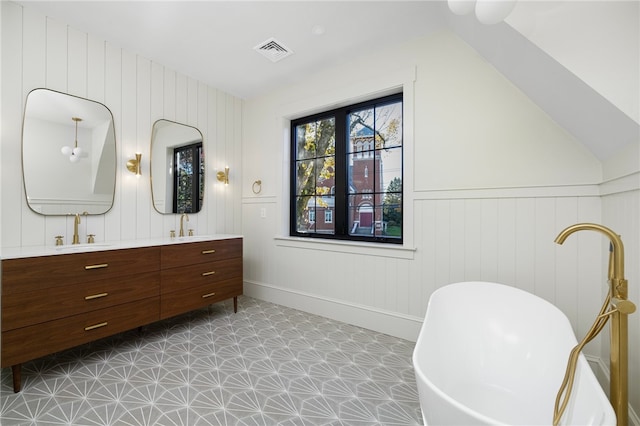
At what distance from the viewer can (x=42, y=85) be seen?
2.17m

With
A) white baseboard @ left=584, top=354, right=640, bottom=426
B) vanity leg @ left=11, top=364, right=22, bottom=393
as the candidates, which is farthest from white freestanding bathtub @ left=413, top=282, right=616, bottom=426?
vanity leg @ left=11, top=364, right=22, bottom=393

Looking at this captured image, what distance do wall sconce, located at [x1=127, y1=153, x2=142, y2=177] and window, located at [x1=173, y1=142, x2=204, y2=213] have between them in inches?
14.5

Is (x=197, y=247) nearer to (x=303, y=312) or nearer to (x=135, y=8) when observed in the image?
(x=303, y=312)

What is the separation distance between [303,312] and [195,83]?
2.83 metres

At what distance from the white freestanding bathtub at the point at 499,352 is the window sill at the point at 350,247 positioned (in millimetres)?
715

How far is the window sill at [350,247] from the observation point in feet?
8.06

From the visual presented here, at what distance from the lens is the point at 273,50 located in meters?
2.58

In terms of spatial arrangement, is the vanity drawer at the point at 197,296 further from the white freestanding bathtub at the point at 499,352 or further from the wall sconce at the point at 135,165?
the white freestanding bathtub at the point at 499,352

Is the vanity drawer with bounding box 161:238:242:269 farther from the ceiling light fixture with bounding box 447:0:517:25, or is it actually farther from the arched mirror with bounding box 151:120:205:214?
the ceiling light fixture with bounding box 447:0:517:25

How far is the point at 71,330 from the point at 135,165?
1.48m

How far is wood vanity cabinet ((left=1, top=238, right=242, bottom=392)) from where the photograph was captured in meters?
1.65

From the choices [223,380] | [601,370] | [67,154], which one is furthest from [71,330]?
[601,370]

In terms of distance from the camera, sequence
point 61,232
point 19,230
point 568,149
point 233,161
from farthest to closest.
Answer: point 233,161 < point 61,232 < point 19,230 < point 568,149

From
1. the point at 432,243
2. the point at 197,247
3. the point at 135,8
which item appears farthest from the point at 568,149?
the point at 135,8
